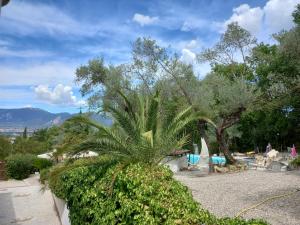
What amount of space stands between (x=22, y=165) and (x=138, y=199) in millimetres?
24770

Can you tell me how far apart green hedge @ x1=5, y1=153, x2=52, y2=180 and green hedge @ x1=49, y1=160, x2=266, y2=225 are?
21.7 metres

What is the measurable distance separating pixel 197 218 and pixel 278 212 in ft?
16.6

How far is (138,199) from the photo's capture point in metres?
4.93

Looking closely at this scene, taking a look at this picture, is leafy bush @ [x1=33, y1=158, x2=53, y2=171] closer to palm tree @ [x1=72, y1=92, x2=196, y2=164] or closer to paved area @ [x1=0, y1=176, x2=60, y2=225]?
paved area @ [x1=0, y1=176, x2=60, y2=225]

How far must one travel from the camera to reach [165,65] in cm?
2298

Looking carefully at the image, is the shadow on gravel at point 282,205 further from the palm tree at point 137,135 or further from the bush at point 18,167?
the bush at point 18,167

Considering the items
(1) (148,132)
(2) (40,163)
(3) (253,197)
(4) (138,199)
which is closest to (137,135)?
(1) (148,132)

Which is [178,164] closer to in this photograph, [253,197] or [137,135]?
[253,197]

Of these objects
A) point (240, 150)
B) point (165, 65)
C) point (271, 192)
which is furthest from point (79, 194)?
point (240, 150)

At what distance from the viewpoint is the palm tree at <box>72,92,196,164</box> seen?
683 cm

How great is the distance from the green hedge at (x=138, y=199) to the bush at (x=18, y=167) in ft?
71.7

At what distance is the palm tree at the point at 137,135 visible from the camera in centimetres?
683

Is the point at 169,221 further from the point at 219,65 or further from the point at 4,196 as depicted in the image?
the point at 219,65

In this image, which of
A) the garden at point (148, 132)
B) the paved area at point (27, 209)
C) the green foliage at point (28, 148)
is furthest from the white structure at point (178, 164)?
the green foliage at point (28, 148)
